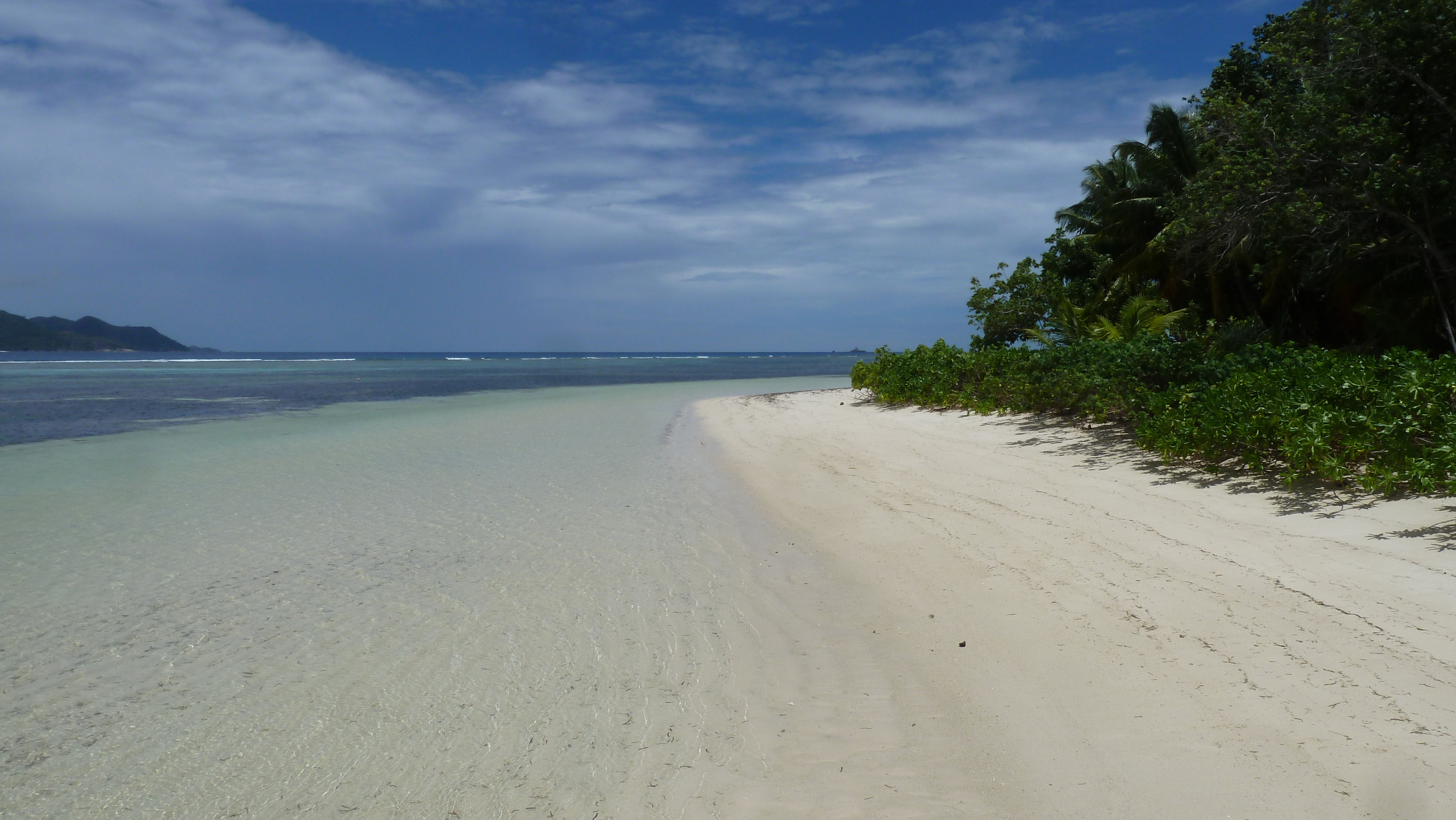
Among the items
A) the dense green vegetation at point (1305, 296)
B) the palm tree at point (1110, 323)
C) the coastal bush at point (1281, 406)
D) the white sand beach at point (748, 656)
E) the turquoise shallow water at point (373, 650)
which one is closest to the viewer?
the white sand beach at point (748, 656)

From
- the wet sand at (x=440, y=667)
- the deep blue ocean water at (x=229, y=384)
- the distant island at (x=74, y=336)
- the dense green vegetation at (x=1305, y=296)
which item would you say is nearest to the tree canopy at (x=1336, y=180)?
the dense green vegetation at (x=1305, y=296)

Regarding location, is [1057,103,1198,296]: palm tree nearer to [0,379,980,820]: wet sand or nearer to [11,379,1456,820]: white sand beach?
[11,379,1456,820]: white sand beach

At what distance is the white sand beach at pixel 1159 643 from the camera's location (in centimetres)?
278

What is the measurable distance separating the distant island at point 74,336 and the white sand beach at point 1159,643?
537 feet

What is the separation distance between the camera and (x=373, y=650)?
433 cm

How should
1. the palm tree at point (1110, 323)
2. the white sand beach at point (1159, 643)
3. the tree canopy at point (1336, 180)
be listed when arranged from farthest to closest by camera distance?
the palm tree at point (1110, 323) < the tree canopy at point (1336, 180) < the white sand beach at point (1159, 643)

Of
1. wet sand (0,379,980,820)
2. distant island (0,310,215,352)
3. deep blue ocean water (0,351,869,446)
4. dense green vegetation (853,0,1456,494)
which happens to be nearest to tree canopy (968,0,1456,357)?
dense green vegetation (853,0,1456,494)

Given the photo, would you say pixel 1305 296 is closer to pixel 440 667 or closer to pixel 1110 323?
pixel 1110 323

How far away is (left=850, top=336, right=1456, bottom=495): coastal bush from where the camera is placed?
5434mm

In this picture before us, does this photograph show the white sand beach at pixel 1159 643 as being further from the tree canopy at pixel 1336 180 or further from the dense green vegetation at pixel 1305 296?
the tree canopy at pixel 1336 180

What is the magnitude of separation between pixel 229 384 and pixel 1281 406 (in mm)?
41822

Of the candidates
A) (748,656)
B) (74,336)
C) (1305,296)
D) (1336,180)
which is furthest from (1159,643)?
(74,336)

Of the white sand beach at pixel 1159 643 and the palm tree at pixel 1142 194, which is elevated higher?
the palm tree at pixel 1142 194

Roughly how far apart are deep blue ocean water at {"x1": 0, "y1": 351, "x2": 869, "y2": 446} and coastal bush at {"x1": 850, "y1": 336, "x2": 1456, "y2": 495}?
699 inches
